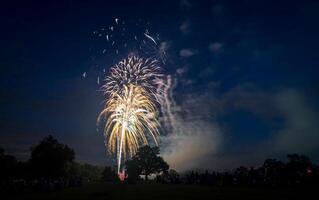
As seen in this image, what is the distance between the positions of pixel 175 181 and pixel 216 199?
26.7 metres

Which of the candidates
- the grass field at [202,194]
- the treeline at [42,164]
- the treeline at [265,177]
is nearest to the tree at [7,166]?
the treeline at [42,164]

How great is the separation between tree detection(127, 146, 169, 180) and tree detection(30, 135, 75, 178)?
1759 cm

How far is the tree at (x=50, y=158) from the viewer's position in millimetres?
78062

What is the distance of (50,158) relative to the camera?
79.0 meters

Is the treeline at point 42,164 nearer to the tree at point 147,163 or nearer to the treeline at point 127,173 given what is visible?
the treeline at point 127,173

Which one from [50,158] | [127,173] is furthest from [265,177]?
[50,158]

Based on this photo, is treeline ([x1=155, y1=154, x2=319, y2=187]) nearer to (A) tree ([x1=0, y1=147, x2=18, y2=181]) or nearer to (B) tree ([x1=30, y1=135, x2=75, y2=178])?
(B) tree ([x1=30, y1=135, x2=75, y2=178])

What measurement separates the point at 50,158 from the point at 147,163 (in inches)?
1032

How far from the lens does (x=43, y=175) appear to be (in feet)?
253

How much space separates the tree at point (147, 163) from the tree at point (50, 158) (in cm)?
1759

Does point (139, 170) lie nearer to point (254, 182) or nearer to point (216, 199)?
point (254, 182)

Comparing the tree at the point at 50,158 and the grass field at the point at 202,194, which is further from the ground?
the tree at the point at 50,158

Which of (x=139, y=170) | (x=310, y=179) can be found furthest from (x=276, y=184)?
(x=139, y=170)

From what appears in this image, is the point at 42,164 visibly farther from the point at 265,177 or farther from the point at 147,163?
the point at 265,177
